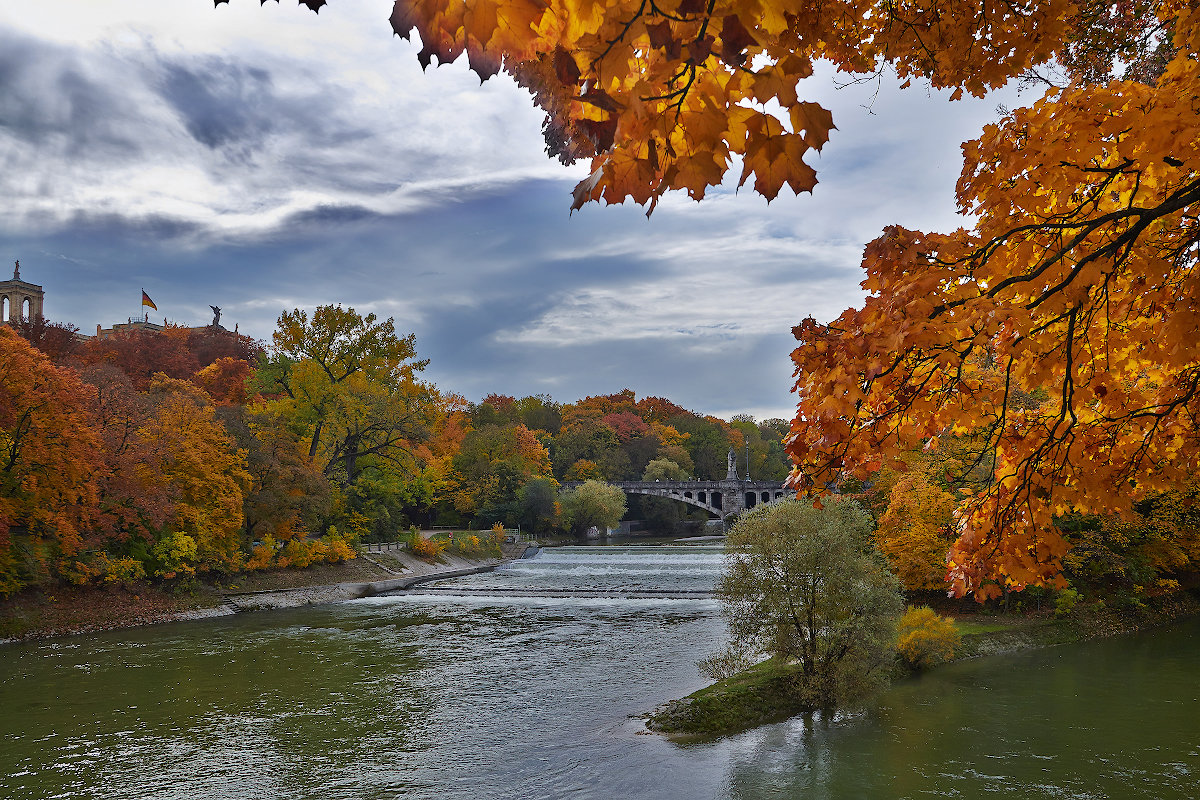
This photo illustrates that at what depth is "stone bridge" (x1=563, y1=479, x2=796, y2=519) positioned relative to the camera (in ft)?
261

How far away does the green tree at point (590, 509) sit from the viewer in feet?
217

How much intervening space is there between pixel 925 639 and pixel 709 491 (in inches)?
2441

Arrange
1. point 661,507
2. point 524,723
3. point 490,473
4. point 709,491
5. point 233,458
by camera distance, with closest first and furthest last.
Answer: point 524,723 → point 233,458 → point 490,473 → point 709,491 → point 661,507

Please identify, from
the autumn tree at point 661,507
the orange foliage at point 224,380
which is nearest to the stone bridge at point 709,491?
A: the autumn tree at point 661,507

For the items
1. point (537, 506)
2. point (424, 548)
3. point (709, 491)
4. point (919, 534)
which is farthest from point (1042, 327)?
point (709, 491)

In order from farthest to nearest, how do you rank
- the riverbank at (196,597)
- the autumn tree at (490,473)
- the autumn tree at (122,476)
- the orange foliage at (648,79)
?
the autumn tree at (490,473) < the autumn tree at (122,476) < the riverbank at (196,597) < the orange foliage at (648,79)

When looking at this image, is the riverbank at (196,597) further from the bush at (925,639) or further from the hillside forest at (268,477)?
the bush at (925,639)

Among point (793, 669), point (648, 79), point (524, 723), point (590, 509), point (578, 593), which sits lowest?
point (578, 593)

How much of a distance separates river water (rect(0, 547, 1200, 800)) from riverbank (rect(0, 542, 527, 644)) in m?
1.37

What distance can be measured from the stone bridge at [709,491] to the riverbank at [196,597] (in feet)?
136

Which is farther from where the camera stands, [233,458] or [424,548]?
[424,548]

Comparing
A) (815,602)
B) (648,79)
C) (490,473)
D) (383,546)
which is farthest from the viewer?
(490,473)

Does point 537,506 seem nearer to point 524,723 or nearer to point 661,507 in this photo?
point 661,507

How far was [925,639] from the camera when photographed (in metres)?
18.9
